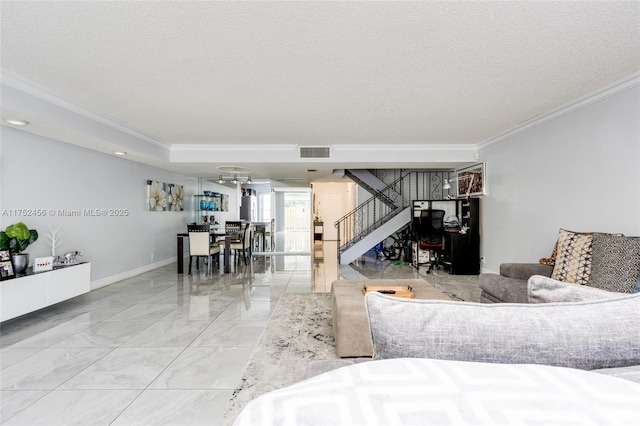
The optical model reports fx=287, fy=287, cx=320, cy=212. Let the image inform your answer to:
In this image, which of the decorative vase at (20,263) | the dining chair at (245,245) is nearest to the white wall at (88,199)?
the decorative vase at (20,263)

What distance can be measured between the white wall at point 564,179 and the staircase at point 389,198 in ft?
8.15

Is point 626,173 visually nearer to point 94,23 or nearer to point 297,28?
point 297,28

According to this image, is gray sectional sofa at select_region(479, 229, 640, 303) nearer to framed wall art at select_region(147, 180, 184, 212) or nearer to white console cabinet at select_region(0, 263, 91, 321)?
white console cabinet at select_region(0, 263, 91, 321)

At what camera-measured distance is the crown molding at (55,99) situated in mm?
2980

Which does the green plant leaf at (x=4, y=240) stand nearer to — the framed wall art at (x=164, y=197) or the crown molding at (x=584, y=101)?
the framed wall art at (x=164, y=197)

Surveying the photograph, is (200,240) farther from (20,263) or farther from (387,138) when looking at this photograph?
(387,138)

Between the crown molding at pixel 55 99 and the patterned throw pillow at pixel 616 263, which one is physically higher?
the crown molding at pixel 55 99

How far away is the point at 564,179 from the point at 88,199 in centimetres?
722

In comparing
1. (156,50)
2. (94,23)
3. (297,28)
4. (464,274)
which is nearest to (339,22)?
(297,28)

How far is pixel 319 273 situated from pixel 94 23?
16.9 ft

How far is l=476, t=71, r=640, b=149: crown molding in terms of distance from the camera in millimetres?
3011

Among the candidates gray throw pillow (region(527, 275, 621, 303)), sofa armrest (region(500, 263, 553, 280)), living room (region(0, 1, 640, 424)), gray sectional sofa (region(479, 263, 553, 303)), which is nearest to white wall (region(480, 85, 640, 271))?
living room (region(0, 1, 640, 424))

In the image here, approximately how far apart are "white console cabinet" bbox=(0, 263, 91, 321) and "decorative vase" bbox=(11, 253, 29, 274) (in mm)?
224

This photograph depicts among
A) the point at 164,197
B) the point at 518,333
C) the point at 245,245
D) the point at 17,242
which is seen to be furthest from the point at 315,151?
the point at 518,333
